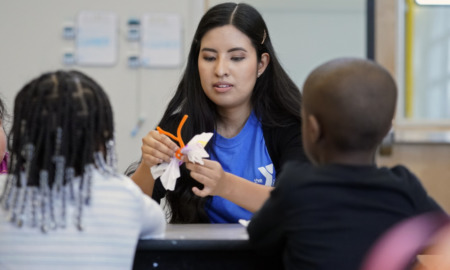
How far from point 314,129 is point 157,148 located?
0.61 m

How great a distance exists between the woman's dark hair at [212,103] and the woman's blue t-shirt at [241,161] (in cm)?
4

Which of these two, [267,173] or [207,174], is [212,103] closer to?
[267,173]

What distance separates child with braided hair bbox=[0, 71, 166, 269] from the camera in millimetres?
1170

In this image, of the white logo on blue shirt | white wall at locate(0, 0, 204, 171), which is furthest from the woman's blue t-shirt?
white wall at locate(0, 0, 204, 171)

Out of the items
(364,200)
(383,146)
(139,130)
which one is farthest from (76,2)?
(364,200)

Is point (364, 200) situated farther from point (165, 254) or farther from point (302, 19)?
point (302, 19)

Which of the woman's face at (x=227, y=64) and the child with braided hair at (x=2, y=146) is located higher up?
the woman's face at (x=227, y=64)

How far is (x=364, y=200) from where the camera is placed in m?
1.15

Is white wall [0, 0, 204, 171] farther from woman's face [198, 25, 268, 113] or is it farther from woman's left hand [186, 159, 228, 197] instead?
woman's left hand [186, 159, 228, 197]

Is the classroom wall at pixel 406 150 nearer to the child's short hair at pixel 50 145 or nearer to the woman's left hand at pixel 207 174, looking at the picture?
the woman's left hand at pixel 207 174

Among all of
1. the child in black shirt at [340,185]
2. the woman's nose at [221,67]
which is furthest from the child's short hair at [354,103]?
the woman's nose at [221,67]

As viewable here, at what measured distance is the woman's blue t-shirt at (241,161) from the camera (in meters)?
1.89

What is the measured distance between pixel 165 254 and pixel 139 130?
250 cm

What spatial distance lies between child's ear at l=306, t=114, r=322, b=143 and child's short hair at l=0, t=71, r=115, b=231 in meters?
0.41
